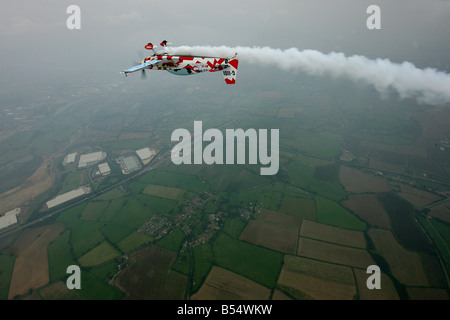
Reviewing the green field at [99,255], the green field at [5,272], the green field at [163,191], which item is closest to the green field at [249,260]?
the green field at [163,191]

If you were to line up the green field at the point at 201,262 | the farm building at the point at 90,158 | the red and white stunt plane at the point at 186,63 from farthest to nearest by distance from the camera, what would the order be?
the farm building at the point at 90,158
the green field at the point at 201,262
the red and white stunt plane at the point at 186,63

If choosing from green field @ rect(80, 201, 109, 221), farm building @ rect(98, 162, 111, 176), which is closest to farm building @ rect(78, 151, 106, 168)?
farm building @ rect(98, 162, 111, 176)

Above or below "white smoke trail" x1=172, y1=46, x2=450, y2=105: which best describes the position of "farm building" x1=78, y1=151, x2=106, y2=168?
below

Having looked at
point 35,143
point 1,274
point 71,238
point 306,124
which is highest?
point 306,124

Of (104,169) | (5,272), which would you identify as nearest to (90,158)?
(104,169)

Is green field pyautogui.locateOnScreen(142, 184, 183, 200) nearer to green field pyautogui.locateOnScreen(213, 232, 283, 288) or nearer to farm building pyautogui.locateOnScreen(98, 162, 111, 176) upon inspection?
green field pyautogui.locateOnScreen(213, 232, 283, 288)

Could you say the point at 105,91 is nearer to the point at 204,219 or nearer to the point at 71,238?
the point at 71,238

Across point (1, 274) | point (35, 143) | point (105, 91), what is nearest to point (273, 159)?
point (1, 274)

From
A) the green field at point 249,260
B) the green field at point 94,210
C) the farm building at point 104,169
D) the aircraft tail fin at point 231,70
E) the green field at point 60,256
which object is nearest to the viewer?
the aircraft tail fin at point 231,70

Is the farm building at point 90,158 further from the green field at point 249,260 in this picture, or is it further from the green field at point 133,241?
the green field at point 249,260

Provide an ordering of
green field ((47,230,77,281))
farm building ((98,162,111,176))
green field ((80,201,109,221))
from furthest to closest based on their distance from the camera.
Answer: farm building ((98,162,111,176)), green field ((80,201,109,221)), green field ((47,230,77,281))

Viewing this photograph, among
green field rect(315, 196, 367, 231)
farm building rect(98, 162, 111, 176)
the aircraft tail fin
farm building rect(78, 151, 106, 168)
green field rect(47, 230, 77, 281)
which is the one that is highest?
the aircraft tail fin
